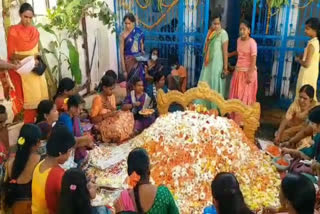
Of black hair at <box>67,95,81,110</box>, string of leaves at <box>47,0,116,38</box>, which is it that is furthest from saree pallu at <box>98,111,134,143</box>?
A: string of leaves at <box>47,0,116,38</box>

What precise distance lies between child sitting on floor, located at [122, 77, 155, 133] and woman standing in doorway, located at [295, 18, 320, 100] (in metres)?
2.42

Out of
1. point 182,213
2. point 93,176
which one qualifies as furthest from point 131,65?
point 182,213

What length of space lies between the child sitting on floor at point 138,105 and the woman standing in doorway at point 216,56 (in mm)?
1245

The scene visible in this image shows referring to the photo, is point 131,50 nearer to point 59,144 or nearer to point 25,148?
point 25,148

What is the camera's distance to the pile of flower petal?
12.3 feet

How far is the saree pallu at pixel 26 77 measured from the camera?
16.1ft

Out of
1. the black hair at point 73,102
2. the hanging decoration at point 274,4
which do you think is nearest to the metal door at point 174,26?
the hanging decoration at point 274,4

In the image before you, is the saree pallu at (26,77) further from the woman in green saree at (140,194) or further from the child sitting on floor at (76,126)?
the woman in green saree at (140,194)

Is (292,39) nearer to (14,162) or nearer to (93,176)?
(93,176)

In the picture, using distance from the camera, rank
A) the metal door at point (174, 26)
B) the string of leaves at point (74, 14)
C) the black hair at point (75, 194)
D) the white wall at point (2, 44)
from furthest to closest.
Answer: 1. the metal door at point (174, 26)
2. the string of leaves at point (74, 14)
3. the white wall at point (2, 44)
4. the black hair at point (75, 194)

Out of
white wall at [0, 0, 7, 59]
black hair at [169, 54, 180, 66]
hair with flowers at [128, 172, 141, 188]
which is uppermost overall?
white wall at [0, 0, 7, 59]

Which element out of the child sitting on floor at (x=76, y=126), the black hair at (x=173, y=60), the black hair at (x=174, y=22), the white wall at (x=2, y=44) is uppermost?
the black hair at (x=174, y=22)

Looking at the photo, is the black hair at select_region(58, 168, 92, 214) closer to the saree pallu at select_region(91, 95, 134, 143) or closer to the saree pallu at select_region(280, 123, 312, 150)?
the saree pallu at select_region(91, 95, 134, 143)

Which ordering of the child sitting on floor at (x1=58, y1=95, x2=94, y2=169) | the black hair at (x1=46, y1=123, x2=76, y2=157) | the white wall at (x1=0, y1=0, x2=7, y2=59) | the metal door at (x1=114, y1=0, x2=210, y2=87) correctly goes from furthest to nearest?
the metal door at (x1=114, y1=0, x2=210, y2=87) < the white wall at (x1=0, y1=0, x2=7, y2=59) < the child sitting on floor at (x1=58, y1=95, x2=94, y2=169) < the black hair at (x1=46, y1=123, x2=76, y2=157)
